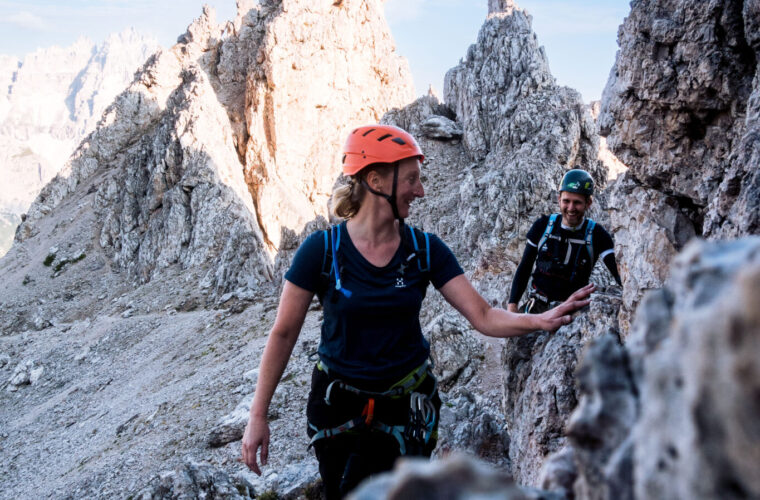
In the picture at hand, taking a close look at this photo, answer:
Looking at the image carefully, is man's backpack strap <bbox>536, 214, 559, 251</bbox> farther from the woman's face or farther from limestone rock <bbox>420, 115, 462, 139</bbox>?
limestone rock <bbox>420, 115, 462, 139</bbox>

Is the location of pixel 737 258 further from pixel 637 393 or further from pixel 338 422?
pixel 338 422

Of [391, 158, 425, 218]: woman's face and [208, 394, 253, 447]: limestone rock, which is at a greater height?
[391, 158, 425, 218]: woman's face

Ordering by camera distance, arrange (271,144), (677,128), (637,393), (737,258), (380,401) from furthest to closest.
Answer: (271,144), (677,128), (380,401), (637,393), (737,258)

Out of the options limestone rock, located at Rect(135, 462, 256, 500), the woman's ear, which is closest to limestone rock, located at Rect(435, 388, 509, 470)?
limestone rock, located at Rect(135, 462, 256, 500)

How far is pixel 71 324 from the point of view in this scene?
34562mm

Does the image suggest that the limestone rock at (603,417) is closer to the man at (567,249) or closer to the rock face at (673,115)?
the rock face at (673,115)

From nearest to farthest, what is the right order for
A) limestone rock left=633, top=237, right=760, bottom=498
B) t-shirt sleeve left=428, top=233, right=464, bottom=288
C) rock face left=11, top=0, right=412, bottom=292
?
limestone rock left=633, top=237, right=760, bottom=498 → t-shirt sleeve left=428, top=233, right=464, bottom=288 → rock face left=11, top=0, right=412, bottom=292

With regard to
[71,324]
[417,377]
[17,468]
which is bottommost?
[17,468]

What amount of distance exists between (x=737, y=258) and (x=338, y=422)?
340cm

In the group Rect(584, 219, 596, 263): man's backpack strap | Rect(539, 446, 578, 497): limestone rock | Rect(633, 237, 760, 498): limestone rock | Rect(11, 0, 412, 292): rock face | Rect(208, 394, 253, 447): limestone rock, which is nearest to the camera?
Rect(633, 237, 760, 498): limestone rock

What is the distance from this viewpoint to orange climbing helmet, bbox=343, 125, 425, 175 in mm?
3979

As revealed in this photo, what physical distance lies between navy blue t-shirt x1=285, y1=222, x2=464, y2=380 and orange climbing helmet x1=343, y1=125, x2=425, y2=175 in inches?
27.8

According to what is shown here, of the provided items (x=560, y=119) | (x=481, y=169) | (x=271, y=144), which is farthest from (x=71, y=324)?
(x=560, y=119)

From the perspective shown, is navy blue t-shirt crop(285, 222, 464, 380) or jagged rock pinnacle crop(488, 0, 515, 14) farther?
jagged rock pinnacle crop(488, 0, 515, 14)
